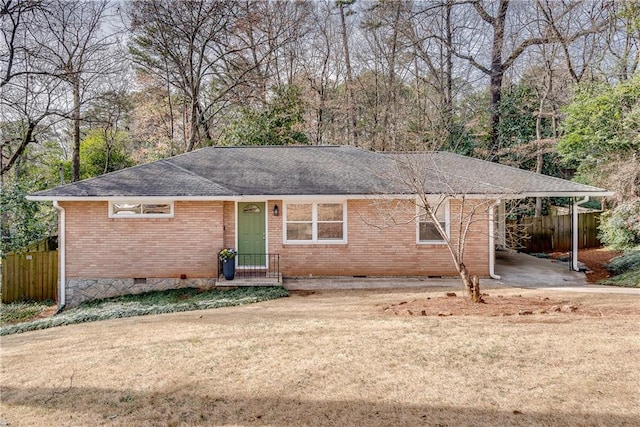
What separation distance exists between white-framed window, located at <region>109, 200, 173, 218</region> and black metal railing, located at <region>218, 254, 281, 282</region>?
2.65 metres

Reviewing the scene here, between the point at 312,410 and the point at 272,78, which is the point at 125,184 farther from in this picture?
the point at 272,78

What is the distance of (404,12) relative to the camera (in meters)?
23.2

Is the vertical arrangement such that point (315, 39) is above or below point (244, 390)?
above

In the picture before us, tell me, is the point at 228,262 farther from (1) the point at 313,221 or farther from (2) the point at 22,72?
(2) the point at 22,72

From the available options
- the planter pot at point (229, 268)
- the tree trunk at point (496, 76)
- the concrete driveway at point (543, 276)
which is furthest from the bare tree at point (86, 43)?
the tree trunk at point (496, 76)

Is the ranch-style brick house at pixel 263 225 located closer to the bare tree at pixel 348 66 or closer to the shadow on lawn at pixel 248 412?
the shadow on lawn at pixel 248 412

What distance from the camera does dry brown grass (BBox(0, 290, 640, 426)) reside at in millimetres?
3926

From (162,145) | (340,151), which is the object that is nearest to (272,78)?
(162,145)

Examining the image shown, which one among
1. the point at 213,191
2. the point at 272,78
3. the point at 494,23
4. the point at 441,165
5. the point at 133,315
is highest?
the point at 494,23

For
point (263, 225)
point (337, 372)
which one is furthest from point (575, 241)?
point (337, 372)

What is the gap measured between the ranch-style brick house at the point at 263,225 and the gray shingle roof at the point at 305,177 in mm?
60

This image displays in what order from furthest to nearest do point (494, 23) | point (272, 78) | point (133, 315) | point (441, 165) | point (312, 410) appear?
point (272, 78)
point (494, 23)
point (441, 165)
point (133, 315)
point (312, 410)

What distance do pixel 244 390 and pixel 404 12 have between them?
79.9 feet

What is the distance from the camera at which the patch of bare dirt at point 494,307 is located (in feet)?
24.4
